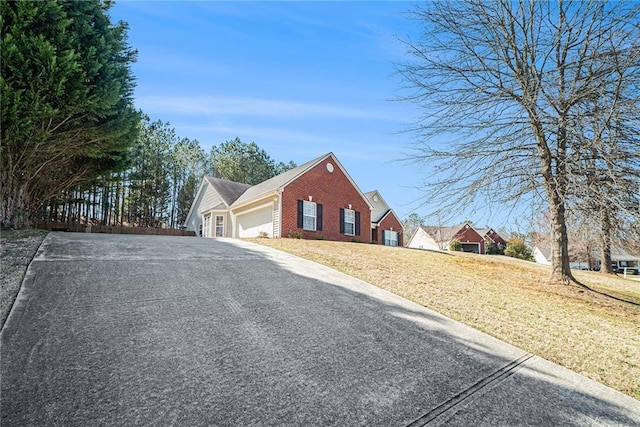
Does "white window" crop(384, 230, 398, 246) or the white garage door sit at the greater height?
the white garage door

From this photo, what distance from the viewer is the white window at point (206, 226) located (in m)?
21.7

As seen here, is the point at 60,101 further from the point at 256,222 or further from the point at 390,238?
the point at 390,238

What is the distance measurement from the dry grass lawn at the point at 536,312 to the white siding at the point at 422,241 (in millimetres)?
32025

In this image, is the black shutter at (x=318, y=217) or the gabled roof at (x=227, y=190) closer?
the black shutter at (x=318, y=217)

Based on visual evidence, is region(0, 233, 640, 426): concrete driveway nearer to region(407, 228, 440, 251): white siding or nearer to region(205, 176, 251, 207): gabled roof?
region(205, 176, 251, 207): gabled roof

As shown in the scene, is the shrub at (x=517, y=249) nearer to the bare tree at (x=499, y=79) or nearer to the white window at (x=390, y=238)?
the white window at (x=390, y=238)

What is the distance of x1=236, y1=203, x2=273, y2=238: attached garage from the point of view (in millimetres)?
17078

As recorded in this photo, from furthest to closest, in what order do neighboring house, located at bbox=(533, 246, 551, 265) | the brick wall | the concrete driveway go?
neighboring house, located at bbox=(533, 246, 551, 265) < the brick wall < the concrete driveway

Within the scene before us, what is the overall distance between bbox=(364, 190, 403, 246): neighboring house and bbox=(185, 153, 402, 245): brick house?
18.0 feet

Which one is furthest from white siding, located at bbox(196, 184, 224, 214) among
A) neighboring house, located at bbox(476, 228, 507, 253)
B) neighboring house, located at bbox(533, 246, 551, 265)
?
neighboring house, located at bbox(533, 246, 551, 265)

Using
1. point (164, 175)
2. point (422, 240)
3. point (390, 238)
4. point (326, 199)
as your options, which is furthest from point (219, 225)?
point (422, 240)

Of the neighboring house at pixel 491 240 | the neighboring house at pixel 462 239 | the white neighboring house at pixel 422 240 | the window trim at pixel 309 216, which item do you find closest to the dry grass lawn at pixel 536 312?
the window trim at pixel 309 216

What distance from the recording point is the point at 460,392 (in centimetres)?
319

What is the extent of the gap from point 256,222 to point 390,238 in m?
12.5
